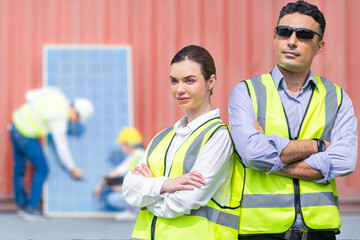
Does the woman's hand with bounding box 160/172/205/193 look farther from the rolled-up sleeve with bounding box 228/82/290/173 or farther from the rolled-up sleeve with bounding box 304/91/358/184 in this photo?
the rolled-up sleeve with bounding box 304/91/358/184

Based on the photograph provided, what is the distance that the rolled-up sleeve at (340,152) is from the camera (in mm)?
2057

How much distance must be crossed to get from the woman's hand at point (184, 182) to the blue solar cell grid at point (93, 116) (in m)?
3.85

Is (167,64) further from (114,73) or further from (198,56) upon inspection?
(198,56)

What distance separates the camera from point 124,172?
568 centimetres

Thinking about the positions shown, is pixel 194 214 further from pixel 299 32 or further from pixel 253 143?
pixel 299 32

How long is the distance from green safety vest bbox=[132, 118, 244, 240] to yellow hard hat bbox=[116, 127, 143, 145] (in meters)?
3.48

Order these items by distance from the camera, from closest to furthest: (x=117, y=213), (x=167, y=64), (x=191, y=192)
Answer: (x=191, y=192), (x=117, y=213), (x=167, y=64)

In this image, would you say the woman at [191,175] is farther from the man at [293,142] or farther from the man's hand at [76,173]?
the man's hand at [76,173]

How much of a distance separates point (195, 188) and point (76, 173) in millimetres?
4007

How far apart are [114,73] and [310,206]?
4.16 meters

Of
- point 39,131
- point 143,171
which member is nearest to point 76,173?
point 39,131

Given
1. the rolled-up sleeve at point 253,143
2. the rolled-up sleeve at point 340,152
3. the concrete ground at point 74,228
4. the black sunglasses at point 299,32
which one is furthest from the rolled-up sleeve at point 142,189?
the concrete ground at point 74,228

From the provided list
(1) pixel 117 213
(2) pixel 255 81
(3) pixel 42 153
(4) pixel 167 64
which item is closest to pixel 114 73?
(4) pixel 167 64

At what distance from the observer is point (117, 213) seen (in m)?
5.77
